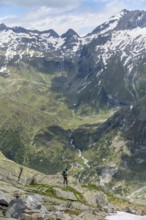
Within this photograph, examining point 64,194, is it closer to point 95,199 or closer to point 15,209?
point 95,199

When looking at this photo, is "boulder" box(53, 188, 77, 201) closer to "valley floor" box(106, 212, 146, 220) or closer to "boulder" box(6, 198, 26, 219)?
"valley floor" box(106, 212, 146, 220)

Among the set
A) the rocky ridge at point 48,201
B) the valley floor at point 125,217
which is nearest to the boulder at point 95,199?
the rocky ridge at point 48,201

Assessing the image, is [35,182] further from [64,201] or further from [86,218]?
[86,218]

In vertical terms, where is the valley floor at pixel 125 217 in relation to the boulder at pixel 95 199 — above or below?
below

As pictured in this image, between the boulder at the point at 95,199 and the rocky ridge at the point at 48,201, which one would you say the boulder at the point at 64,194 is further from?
the boulder at the point at 95,199

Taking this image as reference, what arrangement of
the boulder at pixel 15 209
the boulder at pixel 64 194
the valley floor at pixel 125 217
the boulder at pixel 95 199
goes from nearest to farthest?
A: the boulder at pixel 15 209 < the valley floor at pixel 125 217 < the boulder at pixel 64 194 < the boulder at pixel 95 199

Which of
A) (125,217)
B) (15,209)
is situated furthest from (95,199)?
(15,209)

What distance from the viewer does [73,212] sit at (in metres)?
57.9

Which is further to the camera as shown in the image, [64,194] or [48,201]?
[64,194]

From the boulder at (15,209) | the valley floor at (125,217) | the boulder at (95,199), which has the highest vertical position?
the boulder at (95,199)

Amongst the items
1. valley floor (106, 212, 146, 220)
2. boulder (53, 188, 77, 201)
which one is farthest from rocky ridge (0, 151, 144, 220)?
valley floor (106, 212, 146, 220)

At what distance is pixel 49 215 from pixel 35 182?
4007 centimetres

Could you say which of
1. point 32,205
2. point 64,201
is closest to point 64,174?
point 64,201

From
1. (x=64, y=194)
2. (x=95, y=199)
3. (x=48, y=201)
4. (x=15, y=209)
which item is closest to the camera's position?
(x=15, y=209)
